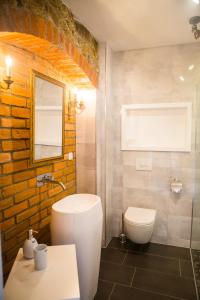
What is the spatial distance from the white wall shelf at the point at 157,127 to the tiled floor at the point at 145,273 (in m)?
1.31

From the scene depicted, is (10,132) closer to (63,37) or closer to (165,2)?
(63,37)

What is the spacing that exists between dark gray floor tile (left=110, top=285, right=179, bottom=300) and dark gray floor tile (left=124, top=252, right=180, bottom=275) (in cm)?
39

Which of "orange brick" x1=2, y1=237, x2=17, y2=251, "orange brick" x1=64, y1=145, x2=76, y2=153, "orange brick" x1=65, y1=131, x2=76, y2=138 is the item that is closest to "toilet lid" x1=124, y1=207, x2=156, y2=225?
"orange brick" x1=64, y1=145, x2=76, y2=153

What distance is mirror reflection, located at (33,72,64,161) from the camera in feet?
6.58

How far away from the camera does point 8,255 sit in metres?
1.73

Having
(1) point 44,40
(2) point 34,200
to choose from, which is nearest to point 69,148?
(2) point 34,200

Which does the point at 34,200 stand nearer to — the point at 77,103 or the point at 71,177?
the point at 71,177

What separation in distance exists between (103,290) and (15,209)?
1.16 meters

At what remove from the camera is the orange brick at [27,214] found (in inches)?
72.2

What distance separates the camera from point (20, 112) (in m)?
1.81

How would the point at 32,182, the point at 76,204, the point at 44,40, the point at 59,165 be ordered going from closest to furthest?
the point at 44,40 → the point at 32,182 → the point at 76,204 → the point at 59,165

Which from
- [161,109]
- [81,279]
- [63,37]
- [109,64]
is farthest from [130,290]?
[109,64]

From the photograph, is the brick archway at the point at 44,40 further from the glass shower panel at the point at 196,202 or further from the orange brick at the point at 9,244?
the orange brick at the point at 9,244

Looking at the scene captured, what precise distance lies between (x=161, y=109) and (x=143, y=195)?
119 centimetres
